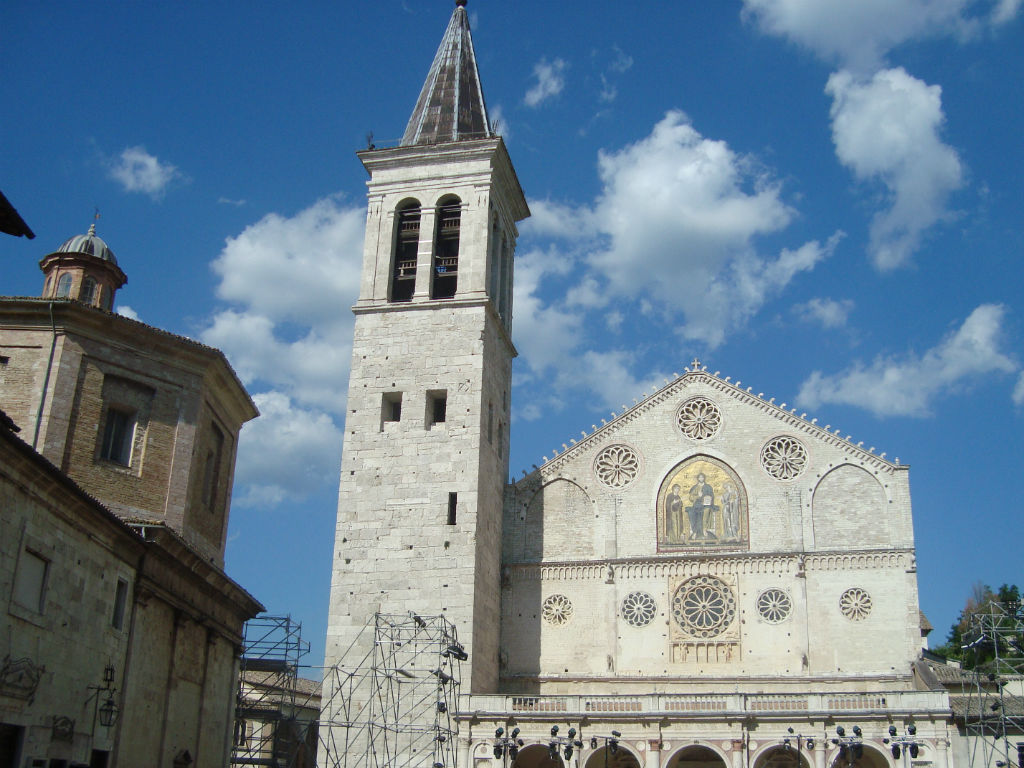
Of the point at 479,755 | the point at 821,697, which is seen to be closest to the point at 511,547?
the point at 479,755

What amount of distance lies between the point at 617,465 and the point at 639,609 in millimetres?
4427

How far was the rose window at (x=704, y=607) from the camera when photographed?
100 feet

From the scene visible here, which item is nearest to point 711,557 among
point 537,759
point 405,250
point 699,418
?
point 699,418

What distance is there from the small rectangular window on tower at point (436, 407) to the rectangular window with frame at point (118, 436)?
9182mm

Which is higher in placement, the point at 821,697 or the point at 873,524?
the point at 873,524

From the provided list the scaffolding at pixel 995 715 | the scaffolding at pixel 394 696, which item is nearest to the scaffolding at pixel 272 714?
the scaffolding at pixel 394 696

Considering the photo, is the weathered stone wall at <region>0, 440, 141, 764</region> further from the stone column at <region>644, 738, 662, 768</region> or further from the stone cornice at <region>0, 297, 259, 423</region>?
the stone column at <region>644, 738, 662, 768</region>

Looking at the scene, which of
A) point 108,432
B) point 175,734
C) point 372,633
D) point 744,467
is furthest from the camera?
point 744,467

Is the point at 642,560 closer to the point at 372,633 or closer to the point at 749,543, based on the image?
the point at 749,543

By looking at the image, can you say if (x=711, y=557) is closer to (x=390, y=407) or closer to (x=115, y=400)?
(x=390, y=407)

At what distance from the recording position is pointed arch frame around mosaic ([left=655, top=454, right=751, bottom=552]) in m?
31.5

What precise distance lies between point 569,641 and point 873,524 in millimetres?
9156

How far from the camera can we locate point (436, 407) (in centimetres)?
3322

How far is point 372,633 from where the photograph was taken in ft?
97.6
